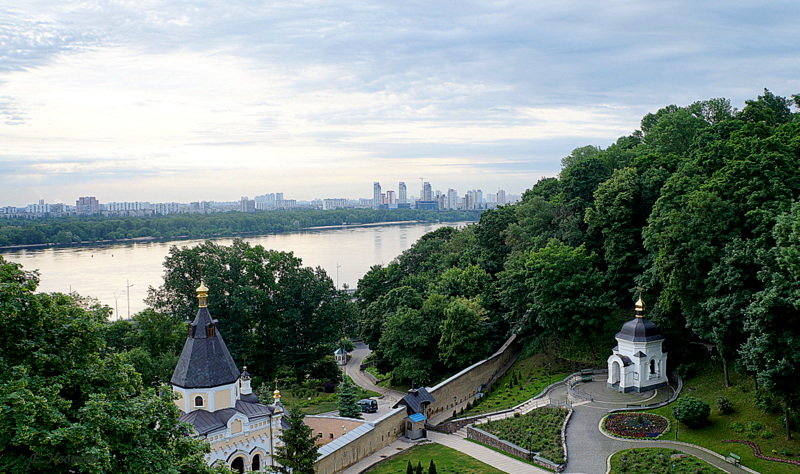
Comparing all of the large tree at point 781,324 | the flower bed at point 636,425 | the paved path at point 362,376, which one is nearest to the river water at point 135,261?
the paved path at point 362,376

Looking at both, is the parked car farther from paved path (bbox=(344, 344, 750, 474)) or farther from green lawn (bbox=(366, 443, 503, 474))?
green lawn (bbox=(366, 443, 503, 474))

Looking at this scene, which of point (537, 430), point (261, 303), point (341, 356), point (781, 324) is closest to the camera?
point (781, 324)

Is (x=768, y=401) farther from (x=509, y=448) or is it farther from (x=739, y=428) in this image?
(x=509, y=448)

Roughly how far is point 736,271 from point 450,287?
15.1 meters

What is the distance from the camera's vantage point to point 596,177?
98.4 feet

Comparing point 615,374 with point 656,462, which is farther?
point 615,374

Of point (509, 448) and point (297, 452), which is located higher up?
point (297, 452)

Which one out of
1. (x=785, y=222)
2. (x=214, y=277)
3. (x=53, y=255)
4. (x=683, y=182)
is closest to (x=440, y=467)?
(x=785, y=222)

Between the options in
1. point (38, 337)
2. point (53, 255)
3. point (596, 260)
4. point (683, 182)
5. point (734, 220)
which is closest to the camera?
point (38, 337)

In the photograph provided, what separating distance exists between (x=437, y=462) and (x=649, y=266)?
1160 centimetres

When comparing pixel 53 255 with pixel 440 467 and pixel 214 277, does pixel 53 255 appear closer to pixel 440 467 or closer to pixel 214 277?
pixel 214 277

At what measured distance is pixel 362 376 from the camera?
33.8m

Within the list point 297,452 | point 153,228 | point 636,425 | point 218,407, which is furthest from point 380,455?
point 153,228

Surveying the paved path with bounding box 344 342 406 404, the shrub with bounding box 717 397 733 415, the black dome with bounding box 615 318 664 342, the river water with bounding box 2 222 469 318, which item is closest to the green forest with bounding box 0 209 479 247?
the river water with bounding box 2 222 469 318
